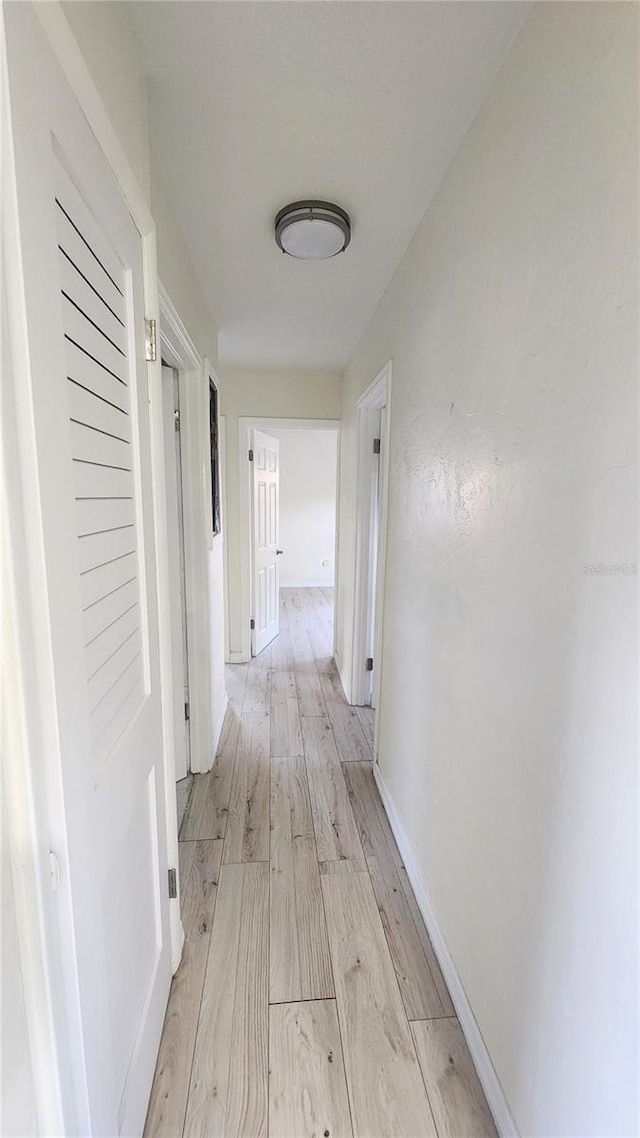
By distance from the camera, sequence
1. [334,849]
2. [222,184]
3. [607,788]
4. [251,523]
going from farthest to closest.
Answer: [251,523] < [334,849] < [222,184] < [607,788]

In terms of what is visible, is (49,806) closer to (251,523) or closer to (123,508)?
(123,508)

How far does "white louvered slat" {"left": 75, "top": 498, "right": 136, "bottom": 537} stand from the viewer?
A: 752mm

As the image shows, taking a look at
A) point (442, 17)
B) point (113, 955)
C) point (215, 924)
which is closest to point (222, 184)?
point (442, 17)

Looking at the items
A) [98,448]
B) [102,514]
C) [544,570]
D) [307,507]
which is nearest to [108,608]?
[102,514]

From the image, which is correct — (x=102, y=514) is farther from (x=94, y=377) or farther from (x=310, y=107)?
(x=310, y=107)

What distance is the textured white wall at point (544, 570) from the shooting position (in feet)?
2.30

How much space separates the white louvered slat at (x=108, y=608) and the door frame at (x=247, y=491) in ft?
9.33

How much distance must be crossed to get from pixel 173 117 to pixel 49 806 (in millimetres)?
1612

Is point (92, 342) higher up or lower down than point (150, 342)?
lower down

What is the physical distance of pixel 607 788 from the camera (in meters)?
0.72

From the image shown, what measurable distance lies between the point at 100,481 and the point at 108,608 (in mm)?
234

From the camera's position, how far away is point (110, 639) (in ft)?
2.91

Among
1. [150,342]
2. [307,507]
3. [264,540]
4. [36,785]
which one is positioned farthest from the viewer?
[307,507]

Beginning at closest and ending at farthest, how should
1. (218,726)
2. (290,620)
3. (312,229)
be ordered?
(312,229) < (218,726) < (290,620)
